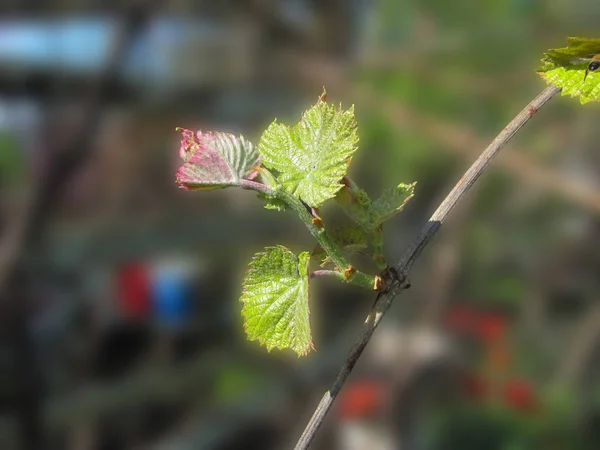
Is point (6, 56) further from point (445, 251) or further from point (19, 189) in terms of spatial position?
point (445, 251)

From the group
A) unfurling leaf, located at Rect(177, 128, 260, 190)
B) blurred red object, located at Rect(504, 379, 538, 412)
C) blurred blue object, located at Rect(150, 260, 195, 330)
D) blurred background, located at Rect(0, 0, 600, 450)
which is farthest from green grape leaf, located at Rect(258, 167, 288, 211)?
blurred blue object, located at Rect(150, 260, 195, 330)

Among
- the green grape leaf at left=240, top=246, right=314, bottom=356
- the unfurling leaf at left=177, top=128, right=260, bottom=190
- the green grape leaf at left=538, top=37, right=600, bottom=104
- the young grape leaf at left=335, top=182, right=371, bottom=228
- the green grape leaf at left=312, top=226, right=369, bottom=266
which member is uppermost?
the green grape leaf at left=538, top=37, right=600, bottom=104

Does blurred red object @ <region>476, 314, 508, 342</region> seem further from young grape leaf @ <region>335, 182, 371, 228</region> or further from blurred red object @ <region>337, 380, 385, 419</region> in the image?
young grape leaf @ <region>335, 182, 371, 228</region>

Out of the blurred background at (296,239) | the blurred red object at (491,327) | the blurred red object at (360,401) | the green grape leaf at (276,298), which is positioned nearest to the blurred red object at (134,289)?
the blurred background at (296,239)

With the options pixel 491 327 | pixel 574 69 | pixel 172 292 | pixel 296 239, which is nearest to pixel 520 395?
pixel 491 327

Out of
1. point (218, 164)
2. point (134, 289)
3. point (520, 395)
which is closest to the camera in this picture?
point (218, 164)

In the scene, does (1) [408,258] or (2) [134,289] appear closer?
(1) [408,258]

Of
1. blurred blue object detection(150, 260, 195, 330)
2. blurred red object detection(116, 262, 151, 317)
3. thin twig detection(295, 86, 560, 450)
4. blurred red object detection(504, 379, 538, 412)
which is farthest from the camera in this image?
blurred blue object detection(150, 260, 195, 330)

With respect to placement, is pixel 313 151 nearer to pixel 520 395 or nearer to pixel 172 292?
pixel 520 395
